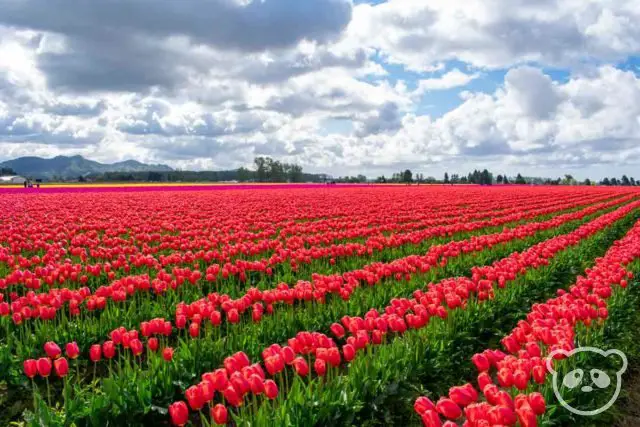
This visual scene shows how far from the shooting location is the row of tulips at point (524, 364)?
143 inches

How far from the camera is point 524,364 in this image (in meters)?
4.64

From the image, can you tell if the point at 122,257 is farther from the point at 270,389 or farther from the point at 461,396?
the point at 461,396

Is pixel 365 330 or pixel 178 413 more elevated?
pixel 365 330

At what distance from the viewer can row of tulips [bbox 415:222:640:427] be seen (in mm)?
3631

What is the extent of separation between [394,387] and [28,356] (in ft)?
14.9

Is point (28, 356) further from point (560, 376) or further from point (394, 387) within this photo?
point (560, 376)

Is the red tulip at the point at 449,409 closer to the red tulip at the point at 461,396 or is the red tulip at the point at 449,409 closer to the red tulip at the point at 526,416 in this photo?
the red tulip at the point at 461,396

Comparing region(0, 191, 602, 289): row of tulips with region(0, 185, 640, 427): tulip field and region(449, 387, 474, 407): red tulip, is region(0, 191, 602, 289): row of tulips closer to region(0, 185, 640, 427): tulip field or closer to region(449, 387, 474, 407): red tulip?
region(0, 185, 640, 427): tulip field

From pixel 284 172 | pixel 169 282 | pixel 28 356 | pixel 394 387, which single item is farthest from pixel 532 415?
pixel 284 172

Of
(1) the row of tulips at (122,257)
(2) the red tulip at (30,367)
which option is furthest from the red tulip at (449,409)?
(1) the row of tulips at (122,257)

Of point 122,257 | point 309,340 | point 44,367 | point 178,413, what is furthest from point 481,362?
point 122,257
